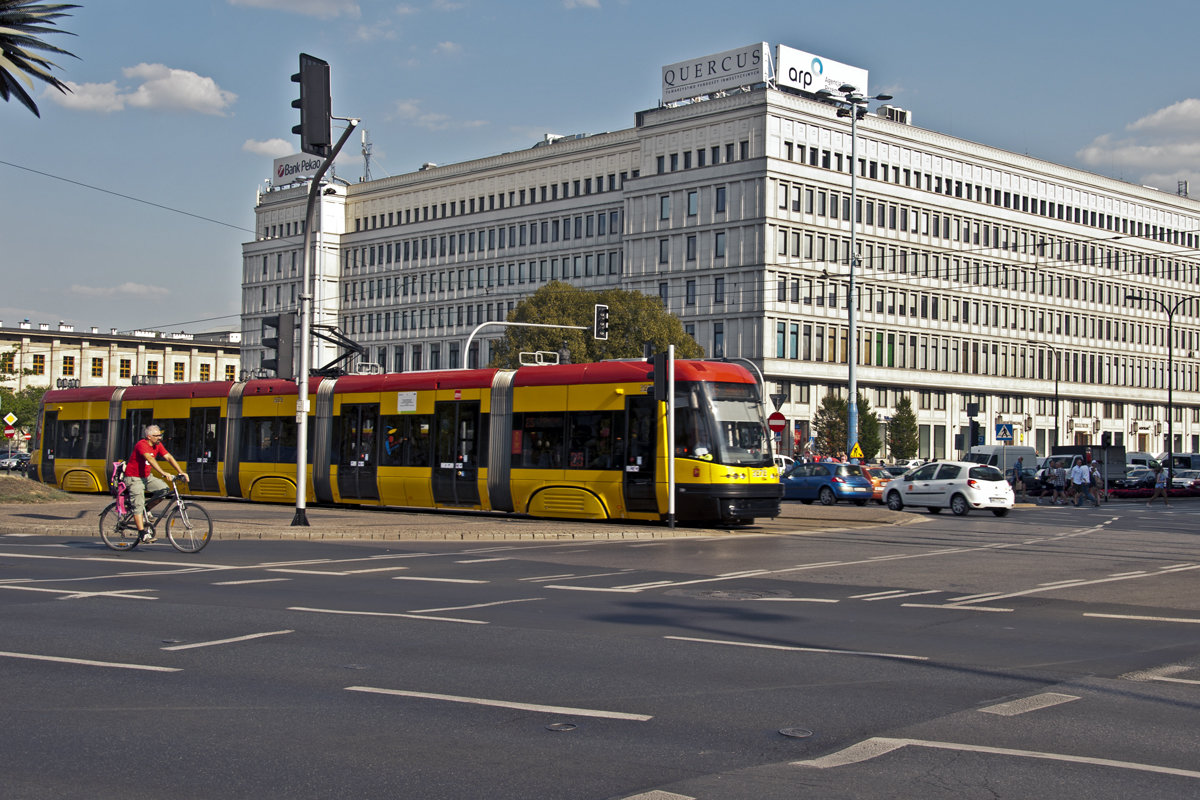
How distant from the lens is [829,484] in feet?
136

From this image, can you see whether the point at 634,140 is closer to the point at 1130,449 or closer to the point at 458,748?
the point at 1130,449

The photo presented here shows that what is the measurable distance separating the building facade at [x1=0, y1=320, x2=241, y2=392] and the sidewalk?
9191 centimetres

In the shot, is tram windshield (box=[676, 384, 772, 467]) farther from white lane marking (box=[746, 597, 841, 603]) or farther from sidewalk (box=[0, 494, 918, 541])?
white lane marking (box=[746, 597, 841, 603])

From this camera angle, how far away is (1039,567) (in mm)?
17562

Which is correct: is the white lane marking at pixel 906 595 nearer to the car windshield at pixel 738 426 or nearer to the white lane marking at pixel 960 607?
the white lane marking at pixel 960 607

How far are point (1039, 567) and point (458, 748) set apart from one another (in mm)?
13076

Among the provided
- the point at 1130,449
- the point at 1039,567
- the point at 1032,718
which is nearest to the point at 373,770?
the point at 1032,718

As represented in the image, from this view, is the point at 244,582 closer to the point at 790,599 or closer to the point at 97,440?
the point at 790,599

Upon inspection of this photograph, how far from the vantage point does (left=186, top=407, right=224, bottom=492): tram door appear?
33.2 meters

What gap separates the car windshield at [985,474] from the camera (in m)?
34.9

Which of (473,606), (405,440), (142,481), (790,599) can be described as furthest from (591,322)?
(473,606)

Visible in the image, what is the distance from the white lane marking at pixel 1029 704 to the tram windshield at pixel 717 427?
16378 mm

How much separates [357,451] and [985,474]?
1732cm

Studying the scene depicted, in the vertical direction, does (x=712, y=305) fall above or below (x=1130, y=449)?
above
